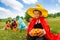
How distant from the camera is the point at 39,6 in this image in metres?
7.18

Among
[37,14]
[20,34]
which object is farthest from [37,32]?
[20,34]

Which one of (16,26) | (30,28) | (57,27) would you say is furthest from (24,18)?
(30,28)

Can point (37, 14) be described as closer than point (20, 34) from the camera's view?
Yes

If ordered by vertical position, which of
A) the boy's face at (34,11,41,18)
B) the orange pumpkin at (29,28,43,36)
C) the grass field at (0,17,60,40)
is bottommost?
the grass field at (0,17,60,40)

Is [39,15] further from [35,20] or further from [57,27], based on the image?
[57,27]

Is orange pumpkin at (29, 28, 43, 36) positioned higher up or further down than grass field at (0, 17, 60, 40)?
higher up

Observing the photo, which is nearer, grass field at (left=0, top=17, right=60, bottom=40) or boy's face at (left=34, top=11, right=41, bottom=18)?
boy's face at (left=34, top=11, right=41, bottom=18)

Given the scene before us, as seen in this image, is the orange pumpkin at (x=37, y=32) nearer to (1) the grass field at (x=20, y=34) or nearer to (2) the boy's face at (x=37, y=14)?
(2) the boy's face at (x=37, y=14)

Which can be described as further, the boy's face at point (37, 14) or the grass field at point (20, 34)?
the grass field at point (20, 34)

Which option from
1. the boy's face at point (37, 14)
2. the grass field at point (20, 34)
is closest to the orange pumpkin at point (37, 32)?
the boy's face at point (37, 14)

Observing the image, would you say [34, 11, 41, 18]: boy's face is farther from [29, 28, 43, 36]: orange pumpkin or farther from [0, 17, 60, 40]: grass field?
[0, 17, 60, 40]: grass field

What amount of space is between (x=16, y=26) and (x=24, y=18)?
0.79 meters

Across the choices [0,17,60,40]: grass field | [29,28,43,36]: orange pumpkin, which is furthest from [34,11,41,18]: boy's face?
[0,17,60,40]: grass field

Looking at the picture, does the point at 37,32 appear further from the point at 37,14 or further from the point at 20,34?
the point at 20,34
